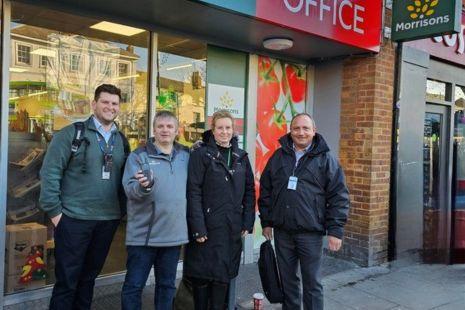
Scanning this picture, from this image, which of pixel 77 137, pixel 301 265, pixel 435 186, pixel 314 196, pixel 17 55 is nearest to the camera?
pixel 77 137

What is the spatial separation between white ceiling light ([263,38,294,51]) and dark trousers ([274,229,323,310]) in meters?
2.11

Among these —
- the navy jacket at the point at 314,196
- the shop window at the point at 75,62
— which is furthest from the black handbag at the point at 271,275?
the shop window at the point at 75,62

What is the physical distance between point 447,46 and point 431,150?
58.5 inches

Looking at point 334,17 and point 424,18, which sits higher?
point 424,18

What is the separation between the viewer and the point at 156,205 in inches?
120

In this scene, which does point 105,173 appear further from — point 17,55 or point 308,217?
point 308,217

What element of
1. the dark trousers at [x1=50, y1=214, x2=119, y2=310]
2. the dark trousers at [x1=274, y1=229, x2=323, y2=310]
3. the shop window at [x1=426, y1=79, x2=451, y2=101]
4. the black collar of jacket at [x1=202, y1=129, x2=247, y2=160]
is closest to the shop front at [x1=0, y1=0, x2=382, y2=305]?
the dark trousers at [x1=50, y1=214, x2=119, y2=310]

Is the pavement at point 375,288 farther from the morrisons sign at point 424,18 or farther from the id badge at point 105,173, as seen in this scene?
the morrisons sign at point 424,18

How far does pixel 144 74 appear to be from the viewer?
4.46 m

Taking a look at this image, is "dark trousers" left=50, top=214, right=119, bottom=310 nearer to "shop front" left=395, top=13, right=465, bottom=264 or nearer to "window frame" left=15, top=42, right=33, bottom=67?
"window frame" left=15, top=42, right=33, bottom=67

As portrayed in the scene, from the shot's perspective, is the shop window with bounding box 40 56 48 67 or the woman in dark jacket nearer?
the woman in dark jacket

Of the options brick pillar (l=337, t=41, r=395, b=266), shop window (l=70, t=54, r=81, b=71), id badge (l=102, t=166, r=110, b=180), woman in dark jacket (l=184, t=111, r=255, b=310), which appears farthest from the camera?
brick pillar (l=337, t=41, r=395, b=266)

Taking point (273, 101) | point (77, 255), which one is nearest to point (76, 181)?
point (77, 255)

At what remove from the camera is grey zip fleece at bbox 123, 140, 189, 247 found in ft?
9.94
